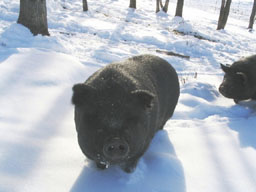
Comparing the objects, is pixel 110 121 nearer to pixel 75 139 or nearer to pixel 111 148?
pixel 111 148

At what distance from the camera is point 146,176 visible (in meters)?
2.63

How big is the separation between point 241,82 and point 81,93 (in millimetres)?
4043

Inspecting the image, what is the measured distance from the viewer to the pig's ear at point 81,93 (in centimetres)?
219

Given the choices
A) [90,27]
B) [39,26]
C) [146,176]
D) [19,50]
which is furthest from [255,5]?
[146,176]

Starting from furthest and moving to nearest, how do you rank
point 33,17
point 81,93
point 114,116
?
point 33,17, point 81,93, point 114,116

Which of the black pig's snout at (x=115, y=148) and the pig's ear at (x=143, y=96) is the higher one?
the pig's ear at (x=143, y=96)

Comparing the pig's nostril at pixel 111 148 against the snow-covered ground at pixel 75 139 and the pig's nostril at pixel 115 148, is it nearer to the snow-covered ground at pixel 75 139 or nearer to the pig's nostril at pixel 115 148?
the pig's nostril at pixel 115 148

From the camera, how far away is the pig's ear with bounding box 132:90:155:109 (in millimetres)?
2266

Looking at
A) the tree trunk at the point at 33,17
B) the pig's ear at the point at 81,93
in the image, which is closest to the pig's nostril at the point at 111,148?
the pig's ear at the point at 81,93

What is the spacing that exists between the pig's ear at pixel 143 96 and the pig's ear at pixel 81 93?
1.24ft

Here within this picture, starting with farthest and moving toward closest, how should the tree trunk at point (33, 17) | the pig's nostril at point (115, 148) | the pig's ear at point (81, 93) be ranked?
1. the tree trunk at point (33, 17)
2. the pig's ear at point (81, 93)
3. the pig's nostril at point (115, 148)

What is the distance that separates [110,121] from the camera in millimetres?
2014

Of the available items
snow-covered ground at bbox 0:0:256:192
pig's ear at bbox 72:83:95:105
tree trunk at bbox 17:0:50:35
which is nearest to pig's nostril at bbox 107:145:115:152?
pig's ear at bbox 72:83:95:105

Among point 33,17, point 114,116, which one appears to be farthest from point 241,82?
point 33,17
